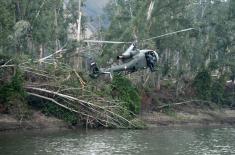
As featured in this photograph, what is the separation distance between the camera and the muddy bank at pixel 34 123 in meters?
38.2

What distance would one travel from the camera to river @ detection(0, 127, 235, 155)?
30.8 metres

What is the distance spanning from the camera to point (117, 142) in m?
34.8

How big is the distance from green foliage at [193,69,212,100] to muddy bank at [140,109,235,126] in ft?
7.40

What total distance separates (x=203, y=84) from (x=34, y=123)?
2304 cm

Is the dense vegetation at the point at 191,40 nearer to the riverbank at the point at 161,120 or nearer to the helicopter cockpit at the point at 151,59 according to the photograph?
the riverbank at the point at 161,120

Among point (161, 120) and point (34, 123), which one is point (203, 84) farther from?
point (34, 123)

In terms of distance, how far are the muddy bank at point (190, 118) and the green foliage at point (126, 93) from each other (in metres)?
1.48

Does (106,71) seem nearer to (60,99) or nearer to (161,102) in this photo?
(60,99)

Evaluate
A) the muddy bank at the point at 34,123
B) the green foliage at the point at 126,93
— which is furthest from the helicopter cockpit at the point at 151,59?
the green foliage at the point at 126,93

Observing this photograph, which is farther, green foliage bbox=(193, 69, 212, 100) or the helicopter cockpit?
green foliage bbox=(193, 69, 212, 100)

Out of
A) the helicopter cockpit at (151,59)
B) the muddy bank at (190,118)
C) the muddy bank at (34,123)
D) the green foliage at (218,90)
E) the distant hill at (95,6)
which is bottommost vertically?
the muddy bank at (190,118)

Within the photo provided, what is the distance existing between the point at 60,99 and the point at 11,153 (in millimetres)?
12036

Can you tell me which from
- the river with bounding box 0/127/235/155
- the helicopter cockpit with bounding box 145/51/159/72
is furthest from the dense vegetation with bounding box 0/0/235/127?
the helicopter cockpit with bounding box 145/51/159/72

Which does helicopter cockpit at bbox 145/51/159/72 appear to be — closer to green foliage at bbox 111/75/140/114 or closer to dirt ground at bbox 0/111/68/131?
dirt ground at bbox 0/111/68/131
